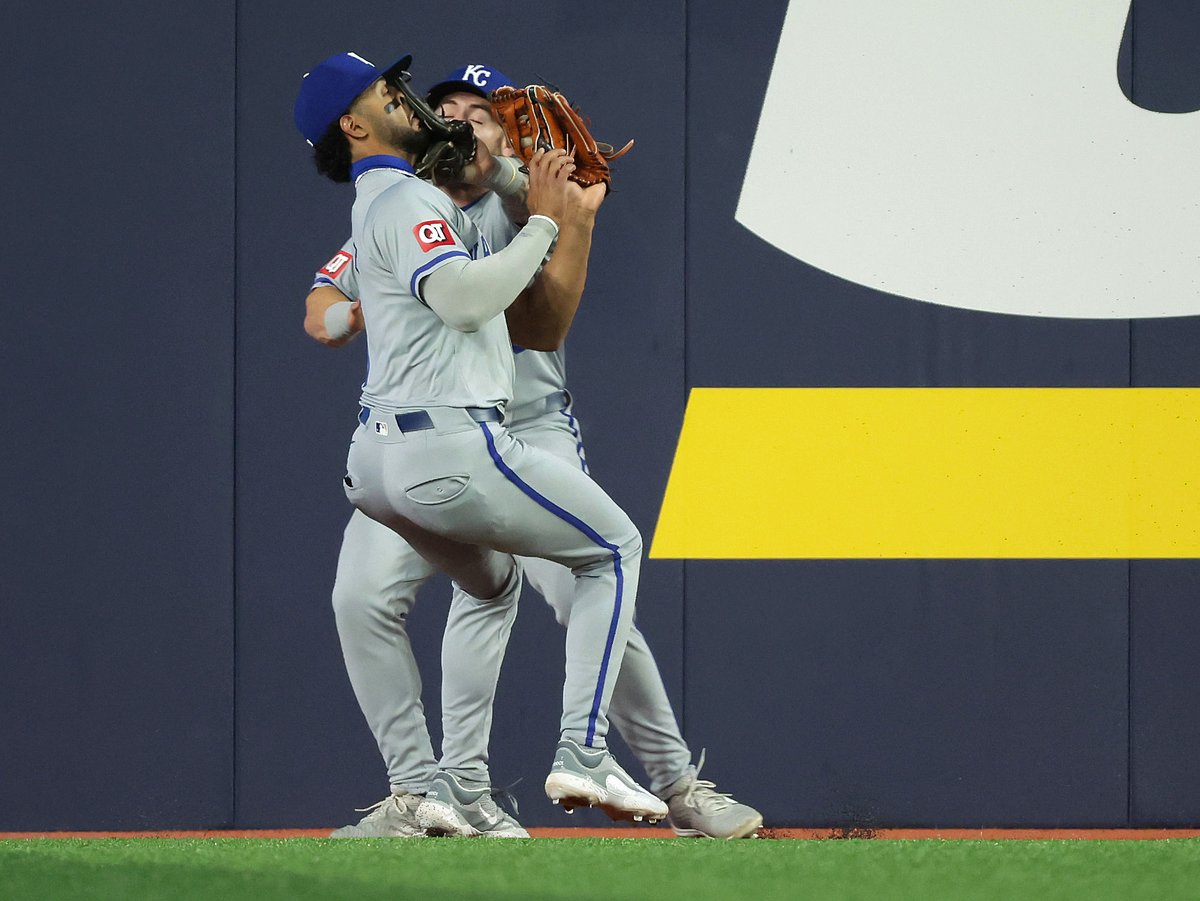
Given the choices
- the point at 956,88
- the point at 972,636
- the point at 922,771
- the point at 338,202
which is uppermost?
the point at 956,88

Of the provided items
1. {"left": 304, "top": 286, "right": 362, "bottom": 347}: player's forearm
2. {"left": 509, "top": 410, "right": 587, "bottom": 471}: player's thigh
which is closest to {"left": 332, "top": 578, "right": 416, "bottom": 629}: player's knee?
{"left": 509, "top": 410, "right": 587, "bottom": 471}: player's thigh

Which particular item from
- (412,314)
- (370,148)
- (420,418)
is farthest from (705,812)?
(370,148)

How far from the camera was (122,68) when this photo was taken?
184 inches

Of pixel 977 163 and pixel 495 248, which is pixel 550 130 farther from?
pixel 977 163

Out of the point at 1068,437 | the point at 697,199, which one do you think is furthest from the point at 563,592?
the point at 1068,437

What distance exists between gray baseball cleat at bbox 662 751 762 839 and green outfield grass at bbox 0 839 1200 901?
23.3 inches

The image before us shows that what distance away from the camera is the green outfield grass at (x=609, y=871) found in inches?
93.0

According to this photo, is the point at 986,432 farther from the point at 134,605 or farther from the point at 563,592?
the point at 134,605

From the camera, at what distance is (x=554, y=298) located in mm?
3371

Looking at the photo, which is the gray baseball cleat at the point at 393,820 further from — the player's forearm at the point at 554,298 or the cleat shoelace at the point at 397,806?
the player's forearm at the point at 554,298

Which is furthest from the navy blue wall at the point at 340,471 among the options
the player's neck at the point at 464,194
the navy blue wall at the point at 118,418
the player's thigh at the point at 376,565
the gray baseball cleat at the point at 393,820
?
the player's neck at the point at 464,194

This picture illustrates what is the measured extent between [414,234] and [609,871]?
1.30m

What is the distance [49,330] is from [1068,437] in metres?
3.17

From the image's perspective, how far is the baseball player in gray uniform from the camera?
3.66 m
